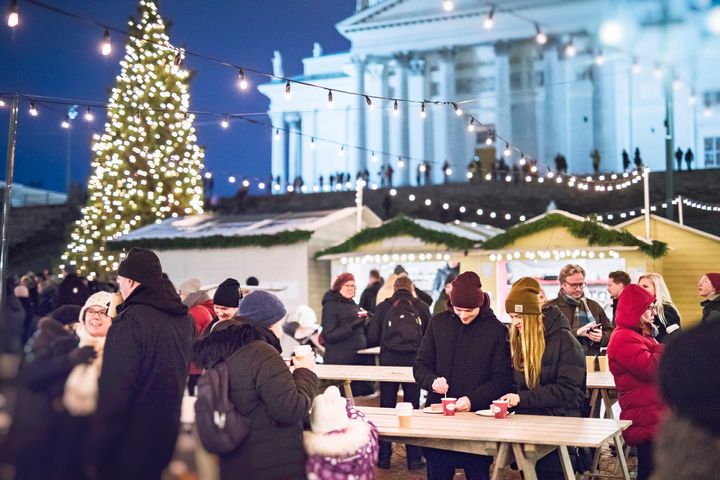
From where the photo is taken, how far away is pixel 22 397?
4.65 feet

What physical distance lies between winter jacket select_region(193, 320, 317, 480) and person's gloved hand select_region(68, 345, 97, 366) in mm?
1802

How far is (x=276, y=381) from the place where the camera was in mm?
4066

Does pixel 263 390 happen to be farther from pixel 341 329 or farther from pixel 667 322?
pixel 667 322

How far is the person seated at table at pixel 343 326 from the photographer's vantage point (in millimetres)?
9789

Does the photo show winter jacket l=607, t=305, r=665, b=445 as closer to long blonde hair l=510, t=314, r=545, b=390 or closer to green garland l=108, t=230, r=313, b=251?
long blonde hair l=510, t=314, r=545, b=390

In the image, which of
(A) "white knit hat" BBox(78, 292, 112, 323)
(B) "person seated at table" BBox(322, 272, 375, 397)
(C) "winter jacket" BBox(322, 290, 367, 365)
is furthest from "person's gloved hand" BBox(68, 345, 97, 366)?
(C) "winter jacket" BBox(322, 290, 367, 365)

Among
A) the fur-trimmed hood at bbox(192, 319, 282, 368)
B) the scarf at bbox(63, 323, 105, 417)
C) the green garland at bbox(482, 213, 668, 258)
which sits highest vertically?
the green garland at bbox(482, 213, 668, 258)

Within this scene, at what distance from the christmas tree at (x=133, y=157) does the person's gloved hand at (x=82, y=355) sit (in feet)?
72.4

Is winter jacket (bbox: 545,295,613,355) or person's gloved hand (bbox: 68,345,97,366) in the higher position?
person's gloved hand (bbox: 68,345,97,366)

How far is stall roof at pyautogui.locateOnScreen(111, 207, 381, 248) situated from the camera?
18984 millimetres

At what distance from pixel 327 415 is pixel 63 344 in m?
2.17

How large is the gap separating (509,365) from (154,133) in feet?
66.1

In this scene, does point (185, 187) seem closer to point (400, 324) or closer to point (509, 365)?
point (400, 324)

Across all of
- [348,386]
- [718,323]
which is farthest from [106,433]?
[348,386]
